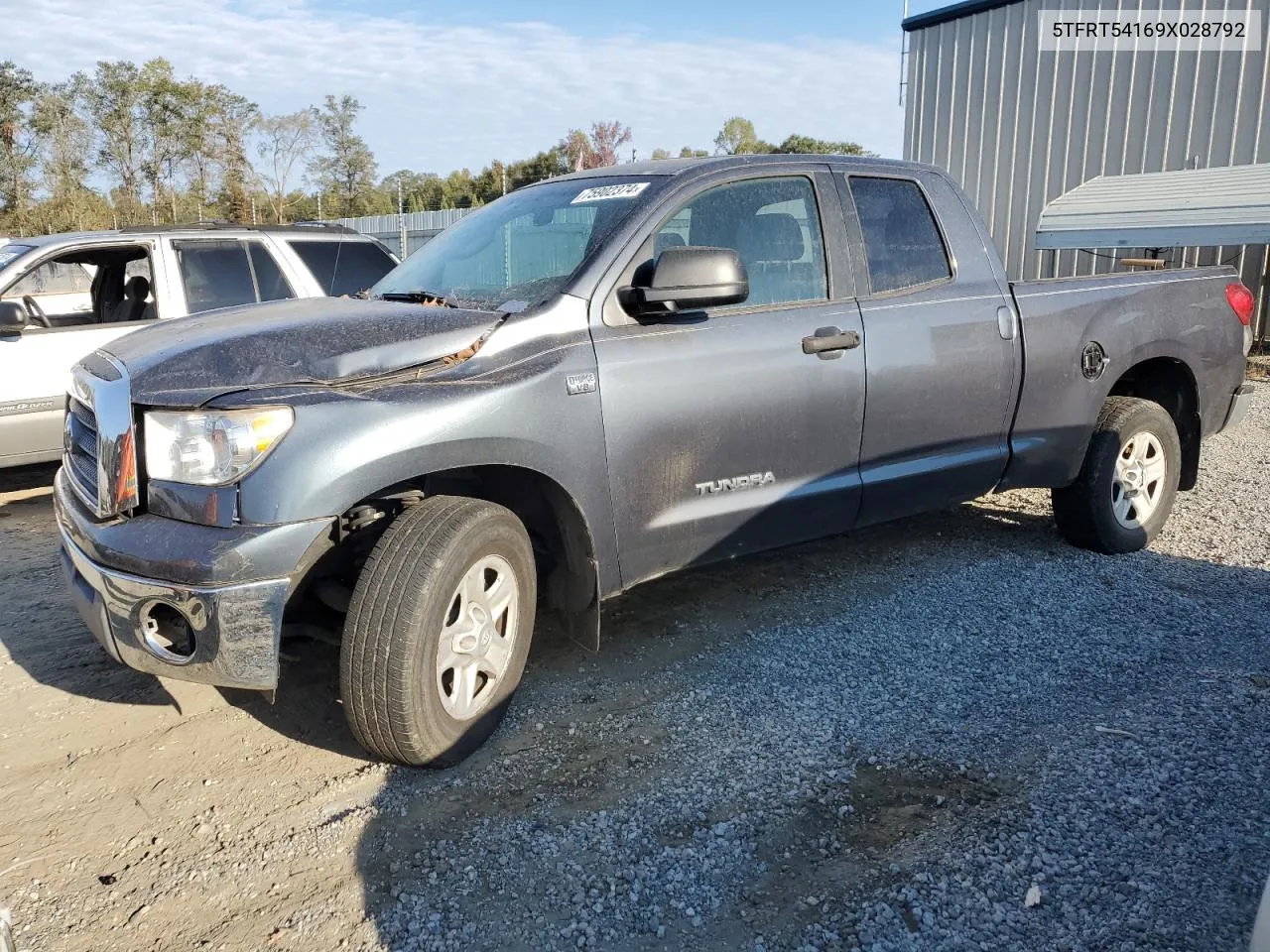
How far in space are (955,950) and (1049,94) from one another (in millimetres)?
13874

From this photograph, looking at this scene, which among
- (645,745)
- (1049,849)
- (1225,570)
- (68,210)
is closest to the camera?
(1049,849)

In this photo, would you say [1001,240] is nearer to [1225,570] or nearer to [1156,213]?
[1156,213]

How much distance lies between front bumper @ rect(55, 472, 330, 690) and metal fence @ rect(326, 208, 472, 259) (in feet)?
43.9

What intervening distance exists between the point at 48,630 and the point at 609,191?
10.1ft

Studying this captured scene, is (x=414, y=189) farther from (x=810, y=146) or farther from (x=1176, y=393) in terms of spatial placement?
(x=1176, y=393)

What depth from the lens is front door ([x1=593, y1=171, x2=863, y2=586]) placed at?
3418 millimetres

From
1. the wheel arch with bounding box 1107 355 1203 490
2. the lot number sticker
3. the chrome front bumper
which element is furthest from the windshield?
the wheel arch with bounding box 1107 355 1203 490

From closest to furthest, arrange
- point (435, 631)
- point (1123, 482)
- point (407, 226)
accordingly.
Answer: point (435, 631) → point (1123, 482) → point (407, 226)

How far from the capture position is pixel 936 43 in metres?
15.0

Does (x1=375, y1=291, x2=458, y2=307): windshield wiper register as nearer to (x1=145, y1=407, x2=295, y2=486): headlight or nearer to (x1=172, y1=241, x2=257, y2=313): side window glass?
(x1=145, y1=407, x2=295, y2=486): headlight

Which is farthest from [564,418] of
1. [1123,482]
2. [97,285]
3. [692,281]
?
[97,285]

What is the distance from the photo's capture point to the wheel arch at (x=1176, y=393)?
5.21 m

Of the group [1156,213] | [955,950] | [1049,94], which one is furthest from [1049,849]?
[1049,94]

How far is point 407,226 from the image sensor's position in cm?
2127
